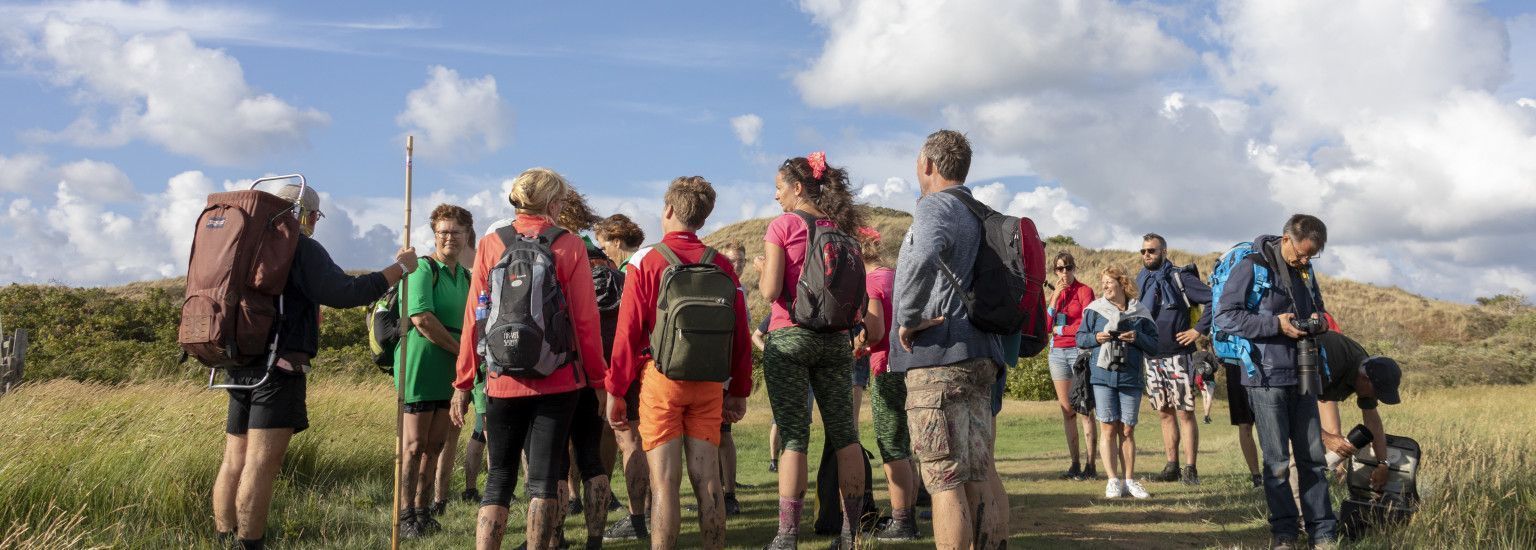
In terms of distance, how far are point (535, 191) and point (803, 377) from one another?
1611 mm

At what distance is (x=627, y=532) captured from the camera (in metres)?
6.28

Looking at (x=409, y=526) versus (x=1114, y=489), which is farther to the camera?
(x=1114, y=489)

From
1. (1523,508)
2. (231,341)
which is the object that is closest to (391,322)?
(231,341)

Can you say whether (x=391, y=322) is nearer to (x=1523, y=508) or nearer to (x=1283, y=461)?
(x=1283, y=461)

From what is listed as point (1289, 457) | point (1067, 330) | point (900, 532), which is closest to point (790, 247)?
point (900, 532)

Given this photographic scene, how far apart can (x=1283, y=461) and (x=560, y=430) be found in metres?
3.83

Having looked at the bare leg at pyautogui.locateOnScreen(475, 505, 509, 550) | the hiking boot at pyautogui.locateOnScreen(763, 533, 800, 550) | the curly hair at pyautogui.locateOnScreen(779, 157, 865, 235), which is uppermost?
the curly hair at pyautogui.locateOnScreen(779, 157, 865, 235)

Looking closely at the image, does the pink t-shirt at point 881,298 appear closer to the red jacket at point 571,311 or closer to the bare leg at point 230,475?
the red jacket at point 571,311

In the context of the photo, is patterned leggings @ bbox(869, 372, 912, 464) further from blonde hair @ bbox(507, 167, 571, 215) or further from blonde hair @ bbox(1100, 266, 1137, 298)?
blonde hair @ bbox(1100, 266, 1137, 298)

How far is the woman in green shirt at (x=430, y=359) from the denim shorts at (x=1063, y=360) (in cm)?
486

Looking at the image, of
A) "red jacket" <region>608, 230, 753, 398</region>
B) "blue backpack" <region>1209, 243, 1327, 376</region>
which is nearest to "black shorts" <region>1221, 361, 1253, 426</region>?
"blue backpack" <region>1209, 243, 1327, 376</region>

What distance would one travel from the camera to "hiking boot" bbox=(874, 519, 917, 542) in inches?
236

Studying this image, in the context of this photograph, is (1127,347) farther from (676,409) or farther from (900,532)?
(676,409)

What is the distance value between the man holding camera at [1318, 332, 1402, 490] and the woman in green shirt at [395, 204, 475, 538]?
498 centimetres
